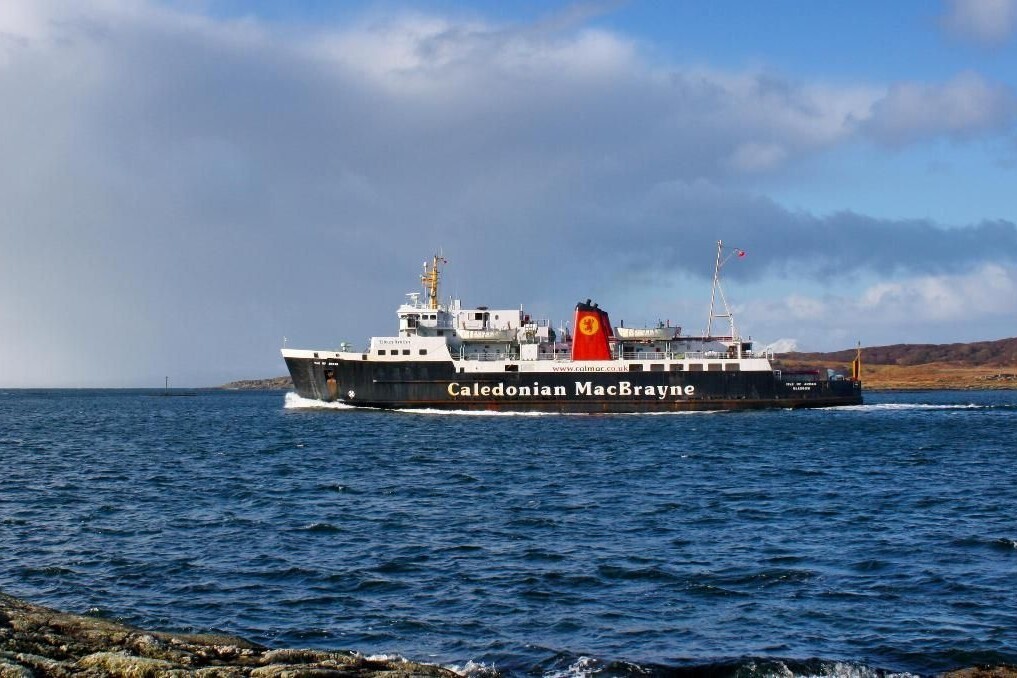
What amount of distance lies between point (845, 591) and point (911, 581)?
1.60 meters

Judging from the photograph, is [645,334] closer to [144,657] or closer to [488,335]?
[488,335]

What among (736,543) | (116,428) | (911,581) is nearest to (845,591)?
(911,581)

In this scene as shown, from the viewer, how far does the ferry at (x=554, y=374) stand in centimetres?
6844

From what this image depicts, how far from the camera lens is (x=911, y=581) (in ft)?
56.7

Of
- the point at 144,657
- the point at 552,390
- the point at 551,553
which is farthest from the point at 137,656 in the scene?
the point at 552,390

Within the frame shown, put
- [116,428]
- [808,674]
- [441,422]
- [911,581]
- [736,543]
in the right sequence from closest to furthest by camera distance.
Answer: [808,674]
[911,581]
[736,543]
[441,422]
[116,428]

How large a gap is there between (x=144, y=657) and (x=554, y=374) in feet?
192

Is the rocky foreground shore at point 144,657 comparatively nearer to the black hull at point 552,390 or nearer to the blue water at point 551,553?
the blue water at point 551,553

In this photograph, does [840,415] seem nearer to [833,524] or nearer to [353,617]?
[833,524]

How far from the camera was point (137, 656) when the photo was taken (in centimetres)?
1032

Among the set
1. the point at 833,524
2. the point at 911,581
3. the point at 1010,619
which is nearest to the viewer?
the point at 1010,619

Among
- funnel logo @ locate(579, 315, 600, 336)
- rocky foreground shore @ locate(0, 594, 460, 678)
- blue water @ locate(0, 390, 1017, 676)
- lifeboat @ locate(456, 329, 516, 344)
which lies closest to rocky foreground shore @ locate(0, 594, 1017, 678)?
rocky foreground shore @ locate(0, 594, 460, 678)

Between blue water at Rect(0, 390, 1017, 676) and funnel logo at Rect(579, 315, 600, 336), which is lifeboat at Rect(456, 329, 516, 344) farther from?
blue water at Rect(0, 390, 1017, 676)

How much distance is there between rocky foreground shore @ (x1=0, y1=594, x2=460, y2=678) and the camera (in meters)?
9.86
